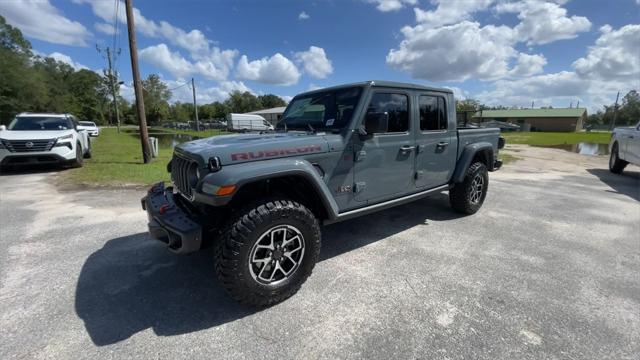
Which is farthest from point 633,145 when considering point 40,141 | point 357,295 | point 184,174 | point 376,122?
point 40,141

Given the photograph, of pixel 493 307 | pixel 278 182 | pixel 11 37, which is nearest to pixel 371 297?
pixel 493 307

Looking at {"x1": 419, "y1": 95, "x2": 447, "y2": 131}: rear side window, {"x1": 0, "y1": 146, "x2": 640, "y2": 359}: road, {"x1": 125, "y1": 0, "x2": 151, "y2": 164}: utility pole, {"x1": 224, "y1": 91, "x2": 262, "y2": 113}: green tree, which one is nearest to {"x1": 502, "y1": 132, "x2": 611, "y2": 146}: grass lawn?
{"x1": 419, "y1": 95, "x2": 447, "y2": 131}: rear side window

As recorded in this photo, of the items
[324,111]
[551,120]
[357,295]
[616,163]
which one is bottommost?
[357,295]

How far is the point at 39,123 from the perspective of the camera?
8664mm

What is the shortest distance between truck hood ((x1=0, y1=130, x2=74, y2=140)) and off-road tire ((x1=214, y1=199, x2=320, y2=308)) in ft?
27.6

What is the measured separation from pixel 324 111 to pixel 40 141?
829 centimetres

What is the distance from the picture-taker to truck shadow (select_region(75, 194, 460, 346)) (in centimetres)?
227

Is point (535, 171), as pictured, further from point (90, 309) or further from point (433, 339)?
point (90, 309)

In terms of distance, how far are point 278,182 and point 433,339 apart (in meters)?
1.74

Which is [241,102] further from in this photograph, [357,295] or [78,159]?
[357,295]

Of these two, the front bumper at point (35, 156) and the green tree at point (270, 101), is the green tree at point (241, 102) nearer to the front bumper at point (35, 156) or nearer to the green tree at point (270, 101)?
the green tree at point (270, 101)

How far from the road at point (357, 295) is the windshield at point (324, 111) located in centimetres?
148

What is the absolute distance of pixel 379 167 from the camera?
10.8ft

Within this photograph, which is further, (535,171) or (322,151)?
(535,171)
